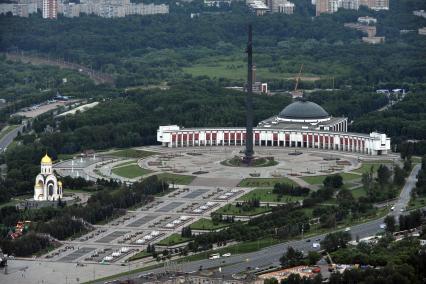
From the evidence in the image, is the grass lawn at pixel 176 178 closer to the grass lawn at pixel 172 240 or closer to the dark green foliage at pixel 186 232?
the dark green foliage at pixel 186 232

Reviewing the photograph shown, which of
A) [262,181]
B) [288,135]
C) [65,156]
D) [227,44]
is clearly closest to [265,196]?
[262,181]

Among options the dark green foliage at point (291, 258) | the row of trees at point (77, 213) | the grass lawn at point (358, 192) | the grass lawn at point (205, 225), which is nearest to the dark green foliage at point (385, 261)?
the dark green foliage at point (291, 258)

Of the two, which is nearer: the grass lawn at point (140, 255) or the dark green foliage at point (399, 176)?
the grass lawn at point (140, 255)

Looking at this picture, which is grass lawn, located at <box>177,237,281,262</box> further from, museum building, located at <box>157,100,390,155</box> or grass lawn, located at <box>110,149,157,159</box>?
museum building, located at <box>157,100,390,155</box>

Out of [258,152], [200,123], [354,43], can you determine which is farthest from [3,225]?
[354,43]

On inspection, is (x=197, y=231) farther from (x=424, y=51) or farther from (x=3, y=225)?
(x=424, y=51)
